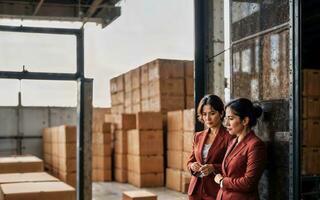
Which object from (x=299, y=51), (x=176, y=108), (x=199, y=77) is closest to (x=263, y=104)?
(x=299, y=51)

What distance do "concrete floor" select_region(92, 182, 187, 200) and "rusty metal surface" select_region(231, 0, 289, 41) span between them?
6734mm

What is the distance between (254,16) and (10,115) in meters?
12.2

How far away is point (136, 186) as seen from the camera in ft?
41.2

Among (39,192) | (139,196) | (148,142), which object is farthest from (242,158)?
(148,142)

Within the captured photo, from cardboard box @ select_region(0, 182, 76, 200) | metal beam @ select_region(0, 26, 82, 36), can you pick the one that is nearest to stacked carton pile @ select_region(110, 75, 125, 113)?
metal beam @ select_region(0, 26, 82, 36)

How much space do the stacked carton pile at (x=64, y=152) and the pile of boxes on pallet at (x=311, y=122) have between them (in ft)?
22.4

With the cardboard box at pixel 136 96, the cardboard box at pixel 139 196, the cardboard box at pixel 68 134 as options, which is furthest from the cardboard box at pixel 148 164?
the cardboard box at pixel 139 196

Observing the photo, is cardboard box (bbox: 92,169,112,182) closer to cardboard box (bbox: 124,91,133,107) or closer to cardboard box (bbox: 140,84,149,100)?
cardboard box (bbox: 124,91,133,107)

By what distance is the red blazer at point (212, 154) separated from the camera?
3504mm

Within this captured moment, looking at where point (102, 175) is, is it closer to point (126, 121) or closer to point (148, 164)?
point (126, 121)

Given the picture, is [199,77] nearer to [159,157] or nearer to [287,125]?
[287,125]

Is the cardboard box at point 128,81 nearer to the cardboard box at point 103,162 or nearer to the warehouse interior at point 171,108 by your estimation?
the warehouse interior at point 171,108

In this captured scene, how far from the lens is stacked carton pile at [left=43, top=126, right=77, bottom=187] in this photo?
12195mm

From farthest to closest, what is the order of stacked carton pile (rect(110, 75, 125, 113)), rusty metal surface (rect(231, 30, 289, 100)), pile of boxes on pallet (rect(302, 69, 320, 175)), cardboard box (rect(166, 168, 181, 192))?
stacked carton pile (rect(110, 75, 125, 113)) < cardboard box (rect(166, 168, 181, 192)) < pile of boxes on pallet (rect(302, 69, 320, 175)) < rusty metal surface (rect(231, 30, 289, 100))
